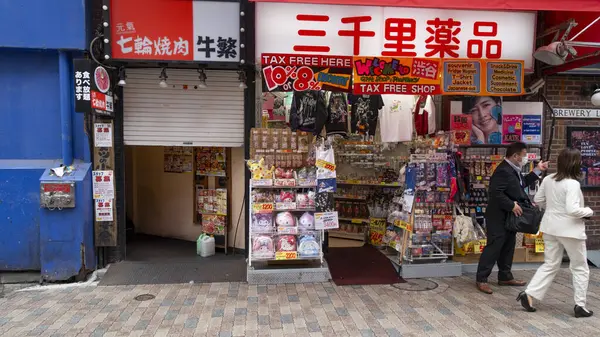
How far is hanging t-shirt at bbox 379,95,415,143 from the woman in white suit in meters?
2.69

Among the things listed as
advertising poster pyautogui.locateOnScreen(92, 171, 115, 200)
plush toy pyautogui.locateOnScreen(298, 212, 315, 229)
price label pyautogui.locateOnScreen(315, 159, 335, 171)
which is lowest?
plush toy pyautogui.locateOnScreen(298, 212, 315, 229)

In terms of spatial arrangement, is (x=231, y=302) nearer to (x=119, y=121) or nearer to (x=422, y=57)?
(x=119, y=121)

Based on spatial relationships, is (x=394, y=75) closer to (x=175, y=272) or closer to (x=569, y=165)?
(x=569, y=165)

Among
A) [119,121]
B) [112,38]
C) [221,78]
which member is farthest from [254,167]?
[112,38]

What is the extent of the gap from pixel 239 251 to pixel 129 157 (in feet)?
10.7

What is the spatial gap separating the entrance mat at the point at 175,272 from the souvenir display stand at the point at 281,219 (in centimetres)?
46

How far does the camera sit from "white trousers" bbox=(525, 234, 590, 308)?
463 centimetres

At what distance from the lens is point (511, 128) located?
6.70 m

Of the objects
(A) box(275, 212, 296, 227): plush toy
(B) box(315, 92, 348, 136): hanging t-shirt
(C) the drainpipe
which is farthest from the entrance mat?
(B) box(315, 92, 348, 136): hanging t-shirt

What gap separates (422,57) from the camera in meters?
6.18

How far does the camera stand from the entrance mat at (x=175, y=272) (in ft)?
19.6

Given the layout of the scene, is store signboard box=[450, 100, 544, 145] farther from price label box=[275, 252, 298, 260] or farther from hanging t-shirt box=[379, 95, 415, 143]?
price label box=[275, 252, 298, 260]

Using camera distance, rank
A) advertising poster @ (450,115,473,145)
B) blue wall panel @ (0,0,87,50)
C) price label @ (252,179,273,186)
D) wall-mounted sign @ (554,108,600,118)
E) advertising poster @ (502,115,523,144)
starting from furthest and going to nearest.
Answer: wall-mounted sign @ (554,108,600,118) → advertising poster @ (502,115,523,144) → advertising poster @ (450,115,473,145) → price label @ (252,179,273,186) → blue wall panel @ (0,0,87,50)

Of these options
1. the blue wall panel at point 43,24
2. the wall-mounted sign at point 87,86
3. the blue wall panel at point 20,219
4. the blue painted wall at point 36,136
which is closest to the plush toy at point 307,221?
the blue painted wall at point 36,136
